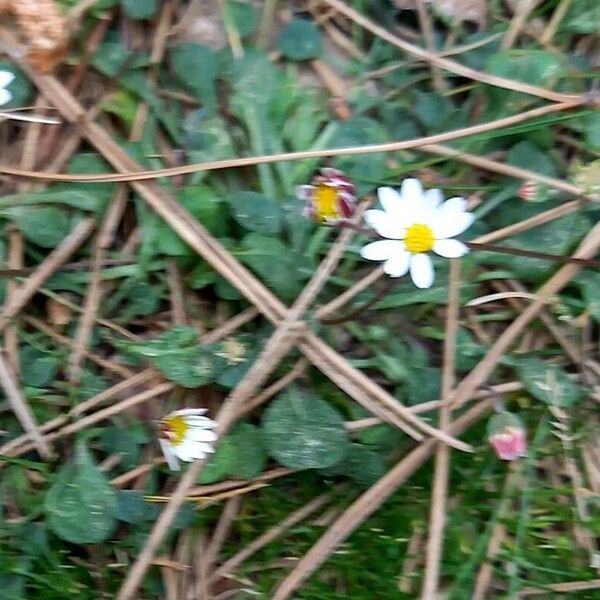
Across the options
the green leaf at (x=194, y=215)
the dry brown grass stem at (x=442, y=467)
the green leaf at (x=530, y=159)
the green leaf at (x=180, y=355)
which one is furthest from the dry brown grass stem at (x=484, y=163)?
the green leaf at (x=180, y=355)

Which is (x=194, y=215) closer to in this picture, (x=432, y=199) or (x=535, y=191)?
(x=432, y=199)

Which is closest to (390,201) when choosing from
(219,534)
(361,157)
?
(361,157)

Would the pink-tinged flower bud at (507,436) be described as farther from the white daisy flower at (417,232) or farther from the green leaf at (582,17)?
the green leaf at (582,17)

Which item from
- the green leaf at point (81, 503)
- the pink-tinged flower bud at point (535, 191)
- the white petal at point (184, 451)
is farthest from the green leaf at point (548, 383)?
the green leaf at point (81, 503)

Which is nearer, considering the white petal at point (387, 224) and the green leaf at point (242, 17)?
the white petal at point (387, 224)

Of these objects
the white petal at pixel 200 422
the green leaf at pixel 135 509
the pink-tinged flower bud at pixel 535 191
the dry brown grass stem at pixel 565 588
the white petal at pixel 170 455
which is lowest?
the dry brown grass stem at pixel 565 588

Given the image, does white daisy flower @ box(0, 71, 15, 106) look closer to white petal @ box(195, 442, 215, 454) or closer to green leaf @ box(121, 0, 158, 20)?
green leaf @ box(121, 0, 158, 20)

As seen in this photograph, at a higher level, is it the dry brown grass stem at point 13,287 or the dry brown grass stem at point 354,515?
the dry brown grass stem at point 13,287

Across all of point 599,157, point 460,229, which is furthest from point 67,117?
point 599,157
